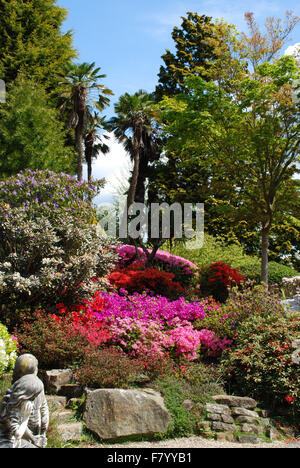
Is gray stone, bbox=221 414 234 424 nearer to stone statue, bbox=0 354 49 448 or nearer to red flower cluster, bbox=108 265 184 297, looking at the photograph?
stone statue, bbox=0 354 49 448

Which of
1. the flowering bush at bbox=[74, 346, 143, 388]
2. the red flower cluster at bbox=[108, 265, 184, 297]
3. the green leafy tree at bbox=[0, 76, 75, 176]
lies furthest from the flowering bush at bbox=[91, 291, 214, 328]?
the green leafy tree at bbox=[0, 76, 75, 176]

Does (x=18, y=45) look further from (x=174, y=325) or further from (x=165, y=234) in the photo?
(x=174, y=325)

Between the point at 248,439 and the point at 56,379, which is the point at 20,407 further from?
the point at 248,439

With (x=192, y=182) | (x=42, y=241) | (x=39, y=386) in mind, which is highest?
(x=192, y=182)

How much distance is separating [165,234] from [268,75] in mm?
5764

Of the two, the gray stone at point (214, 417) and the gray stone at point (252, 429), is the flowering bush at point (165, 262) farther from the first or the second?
the gray stone at point (252, 429)

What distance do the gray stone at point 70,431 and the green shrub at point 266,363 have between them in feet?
8.80

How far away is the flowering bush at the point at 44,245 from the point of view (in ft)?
24.2

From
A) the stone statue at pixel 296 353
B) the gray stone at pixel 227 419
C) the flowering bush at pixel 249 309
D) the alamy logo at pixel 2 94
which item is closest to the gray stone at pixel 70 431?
the gray stone at pixel 227 419

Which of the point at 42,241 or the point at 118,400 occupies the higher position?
the point at 42,241
